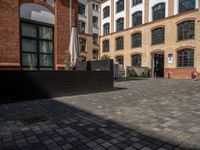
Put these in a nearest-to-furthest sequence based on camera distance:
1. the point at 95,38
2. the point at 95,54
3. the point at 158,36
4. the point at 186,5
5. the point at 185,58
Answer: the point at 186,5 → the point at 185,58 → the point at 158,36 → the point at 95,38 → the point at 95,54

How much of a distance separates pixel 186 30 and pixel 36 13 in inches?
721

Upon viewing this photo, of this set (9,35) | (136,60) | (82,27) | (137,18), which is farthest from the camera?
(82,27)

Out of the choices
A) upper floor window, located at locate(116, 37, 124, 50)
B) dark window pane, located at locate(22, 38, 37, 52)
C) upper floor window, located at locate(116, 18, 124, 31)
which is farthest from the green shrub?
dark window pane, located at locate(22, 38, 37, 52)

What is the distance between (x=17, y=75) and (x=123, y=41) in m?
25.0

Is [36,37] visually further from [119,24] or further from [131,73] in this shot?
[119,24]

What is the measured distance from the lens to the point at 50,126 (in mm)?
3967

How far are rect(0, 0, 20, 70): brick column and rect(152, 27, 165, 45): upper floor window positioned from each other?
19727 millimetres

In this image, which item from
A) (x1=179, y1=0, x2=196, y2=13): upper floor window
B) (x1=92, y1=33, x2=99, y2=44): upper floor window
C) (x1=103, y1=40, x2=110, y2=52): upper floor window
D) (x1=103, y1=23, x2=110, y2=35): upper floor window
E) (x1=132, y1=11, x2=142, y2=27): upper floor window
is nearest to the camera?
(x1=179, y1=0, x2=196, y2=13): upper floor window

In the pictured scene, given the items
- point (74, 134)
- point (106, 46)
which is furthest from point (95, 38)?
point (74, 134)

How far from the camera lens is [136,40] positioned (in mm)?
27656

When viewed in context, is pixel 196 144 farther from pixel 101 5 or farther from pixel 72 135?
pixel 101 5

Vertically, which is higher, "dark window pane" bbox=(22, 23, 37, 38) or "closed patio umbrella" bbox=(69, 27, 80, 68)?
"dark window pane" bbox=(22, 23, 37, 38)

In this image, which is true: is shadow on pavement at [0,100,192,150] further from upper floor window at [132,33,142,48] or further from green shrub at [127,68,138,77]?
upper floor window at [132,33,142,48]

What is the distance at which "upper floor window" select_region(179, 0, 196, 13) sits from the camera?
20.9 m
